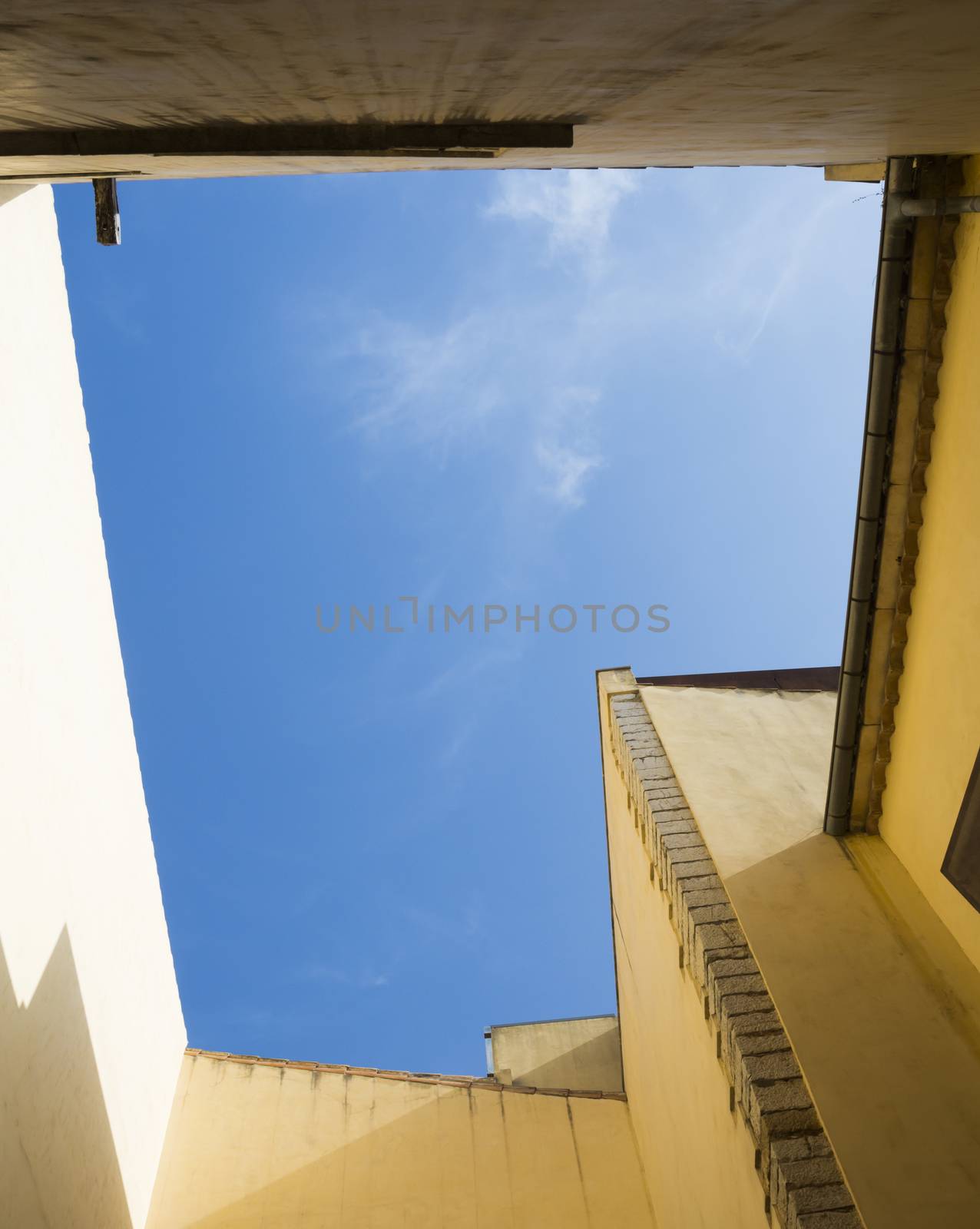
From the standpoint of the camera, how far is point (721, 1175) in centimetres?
598

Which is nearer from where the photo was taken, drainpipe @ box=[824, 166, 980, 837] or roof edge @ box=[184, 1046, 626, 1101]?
drainpipe @ box=[824, 166, 980, 837]

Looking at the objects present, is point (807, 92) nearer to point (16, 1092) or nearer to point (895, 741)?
point (895, 741)

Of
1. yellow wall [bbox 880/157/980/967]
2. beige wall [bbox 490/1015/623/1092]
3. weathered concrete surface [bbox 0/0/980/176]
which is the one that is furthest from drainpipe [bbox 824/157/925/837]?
beige wall [bbox 490/1015/623/1092]

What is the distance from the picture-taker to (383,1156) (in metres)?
9.42

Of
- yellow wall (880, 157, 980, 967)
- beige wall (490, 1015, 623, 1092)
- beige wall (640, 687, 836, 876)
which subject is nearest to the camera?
yellow wall (880, 157, 980, 967)

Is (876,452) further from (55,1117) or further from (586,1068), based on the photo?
(586,1068)

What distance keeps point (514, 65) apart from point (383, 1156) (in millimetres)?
9872

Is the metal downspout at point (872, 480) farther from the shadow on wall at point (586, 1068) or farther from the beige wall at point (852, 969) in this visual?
the shadow on wall at point (586, 1068)

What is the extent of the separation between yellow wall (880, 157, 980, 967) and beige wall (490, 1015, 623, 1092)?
8.70m

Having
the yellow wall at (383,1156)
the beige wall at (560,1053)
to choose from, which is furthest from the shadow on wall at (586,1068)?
the yellow wall at (383,1156)

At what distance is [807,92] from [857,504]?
324 cm

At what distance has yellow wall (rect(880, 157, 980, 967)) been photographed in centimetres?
532

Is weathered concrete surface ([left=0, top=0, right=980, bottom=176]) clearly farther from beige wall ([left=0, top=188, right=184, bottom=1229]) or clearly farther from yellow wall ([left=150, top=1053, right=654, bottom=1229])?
yellow wall ([left=150, top=1053, right=654, bottom=1229])

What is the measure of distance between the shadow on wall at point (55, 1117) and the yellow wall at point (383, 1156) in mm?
1274
